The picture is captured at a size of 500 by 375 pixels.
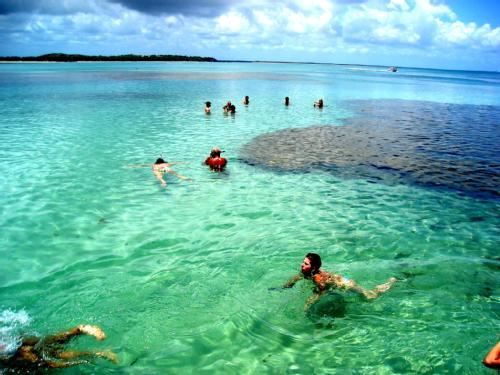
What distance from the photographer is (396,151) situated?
19.0 meters

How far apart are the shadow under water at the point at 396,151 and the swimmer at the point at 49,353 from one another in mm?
10598

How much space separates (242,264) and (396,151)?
13.5m

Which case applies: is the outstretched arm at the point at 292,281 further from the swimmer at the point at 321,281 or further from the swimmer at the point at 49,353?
the swimmer at the point at 49,353

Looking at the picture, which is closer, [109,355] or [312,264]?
[109,355]

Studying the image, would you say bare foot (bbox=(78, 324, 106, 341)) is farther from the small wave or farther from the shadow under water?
the shadow under water

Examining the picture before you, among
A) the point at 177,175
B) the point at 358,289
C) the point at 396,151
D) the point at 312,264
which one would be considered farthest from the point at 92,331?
the point at 396,151

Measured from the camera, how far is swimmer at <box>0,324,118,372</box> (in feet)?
17.3

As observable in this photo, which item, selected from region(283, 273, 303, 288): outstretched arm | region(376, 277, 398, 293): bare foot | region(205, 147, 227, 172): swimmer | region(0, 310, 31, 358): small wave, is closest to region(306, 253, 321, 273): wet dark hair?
region(283, 273, 303, 288): outstretched arm

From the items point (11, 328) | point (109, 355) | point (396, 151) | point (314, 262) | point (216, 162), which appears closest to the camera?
point (109, 355)

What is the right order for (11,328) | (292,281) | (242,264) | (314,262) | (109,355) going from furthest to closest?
(242,264)
(292,281)
(314,262)
(11,328)
(109,355)

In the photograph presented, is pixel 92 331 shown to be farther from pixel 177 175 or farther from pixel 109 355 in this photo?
pixel 177 175

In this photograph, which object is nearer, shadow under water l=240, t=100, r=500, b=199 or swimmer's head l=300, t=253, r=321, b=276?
swimmer's head l=300, t=253, r=321, b=276

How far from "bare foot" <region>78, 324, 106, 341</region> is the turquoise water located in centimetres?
12

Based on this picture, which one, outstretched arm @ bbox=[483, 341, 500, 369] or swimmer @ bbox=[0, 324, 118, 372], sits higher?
outstretched arm @ bbox=[483, 341, 500, 369]
